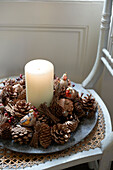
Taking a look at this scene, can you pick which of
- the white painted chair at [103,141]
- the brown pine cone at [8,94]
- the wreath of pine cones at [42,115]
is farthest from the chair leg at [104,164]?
the brown pine cone at [8,94]

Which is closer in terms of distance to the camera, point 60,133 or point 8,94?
point 60,133

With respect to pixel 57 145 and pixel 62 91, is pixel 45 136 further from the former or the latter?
pixel 62 91

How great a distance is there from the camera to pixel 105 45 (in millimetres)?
910

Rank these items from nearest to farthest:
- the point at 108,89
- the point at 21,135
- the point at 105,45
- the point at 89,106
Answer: the point at 21,135 → the point at 89,106 → the point at 105,45 → the point at 108,89

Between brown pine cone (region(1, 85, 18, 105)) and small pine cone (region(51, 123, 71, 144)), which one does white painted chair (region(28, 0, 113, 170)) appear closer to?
small pine cone (region(51, 123, 71, 144))

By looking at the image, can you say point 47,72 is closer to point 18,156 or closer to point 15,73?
point 18,156

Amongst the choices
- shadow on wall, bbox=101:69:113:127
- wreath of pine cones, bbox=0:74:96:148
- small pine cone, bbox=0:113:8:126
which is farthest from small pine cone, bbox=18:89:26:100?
shadow on wall, bbox=101:69:113:127

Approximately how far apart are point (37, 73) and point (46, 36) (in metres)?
0.48

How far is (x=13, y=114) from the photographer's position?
27.3 inches

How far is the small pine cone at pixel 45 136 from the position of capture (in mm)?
632

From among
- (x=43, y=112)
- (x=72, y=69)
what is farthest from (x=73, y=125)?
(x=72, y=69)

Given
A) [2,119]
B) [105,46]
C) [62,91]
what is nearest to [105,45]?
[105,46]

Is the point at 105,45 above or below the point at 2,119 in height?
above

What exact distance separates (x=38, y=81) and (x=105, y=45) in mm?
371
